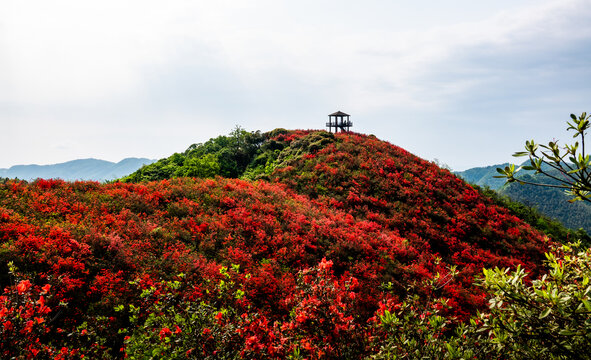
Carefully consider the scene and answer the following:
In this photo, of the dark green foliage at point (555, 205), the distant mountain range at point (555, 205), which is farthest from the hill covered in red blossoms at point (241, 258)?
the dark green foliage at point (555, 205)

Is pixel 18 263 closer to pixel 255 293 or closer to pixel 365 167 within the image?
pixel 255 293

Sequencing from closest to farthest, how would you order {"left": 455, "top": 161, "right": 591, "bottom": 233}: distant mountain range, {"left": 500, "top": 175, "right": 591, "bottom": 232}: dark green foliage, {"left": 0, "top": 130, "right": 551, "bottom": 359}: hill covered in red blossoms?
{"left": 0, "top": 130, "right": 551, "bottom": 359}: hill covered in red blossoms < {"left": 455, "top": 161, "right": 591, "bottom": 233}: distant mountain range < {"left": 500, "top": 175, "right": 591, "bottom": 232}: dark green foliage

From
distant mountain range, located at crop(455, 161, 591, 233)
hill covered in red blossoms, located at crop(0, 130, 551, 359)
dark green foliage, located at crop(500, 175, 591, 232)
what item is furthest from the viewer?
dark green foliage, located at crop(500, 175, 591, 232)

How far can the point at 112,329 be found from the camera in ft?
24.1

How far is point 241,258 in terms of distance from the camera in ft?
36.1

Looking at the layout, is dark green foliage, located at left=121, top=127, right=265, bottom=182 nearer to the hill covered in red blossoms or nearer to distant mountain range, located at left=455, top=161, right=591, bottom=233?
the hill covered in red blossoms

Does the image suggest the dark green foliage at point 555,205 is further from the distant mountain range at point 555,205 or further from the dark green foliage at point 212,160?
the dark green foliage at point 212,160

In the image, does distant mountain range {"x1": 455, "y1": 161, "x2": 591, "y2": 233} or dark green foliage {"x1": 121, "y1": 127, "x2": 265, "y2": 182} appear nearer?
dark green foliage {"x1": 121, "y1": 127, "x2": 265, "y2": 182}

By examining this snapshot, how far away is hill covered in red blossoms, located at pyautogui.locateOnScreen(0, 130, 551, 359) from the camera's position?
5223 mm

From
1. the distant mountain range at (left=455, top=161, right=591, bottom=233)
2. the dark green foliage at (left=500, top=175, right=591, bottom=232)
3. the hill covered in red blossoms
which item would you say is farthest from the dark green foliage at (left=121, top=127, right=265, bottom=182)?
the dark green foliage at (left=500, top=175, right=591, bottom=232)

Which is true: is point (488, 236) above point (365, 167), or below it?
below

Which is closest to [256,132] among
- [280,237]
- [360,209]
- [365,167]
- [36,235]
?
[365,167]

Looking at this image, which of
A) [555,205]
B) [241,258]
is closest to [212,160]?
[241,258]

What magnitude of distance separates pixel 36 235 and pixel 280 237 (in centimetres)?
844
